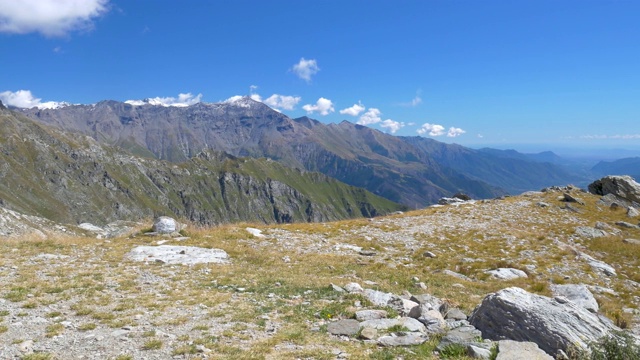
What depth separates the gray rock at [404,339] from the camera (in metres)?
10.3

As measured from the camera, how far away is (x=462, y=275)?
72.2 ft

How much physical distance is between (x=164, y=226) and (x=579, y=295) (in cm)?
2440

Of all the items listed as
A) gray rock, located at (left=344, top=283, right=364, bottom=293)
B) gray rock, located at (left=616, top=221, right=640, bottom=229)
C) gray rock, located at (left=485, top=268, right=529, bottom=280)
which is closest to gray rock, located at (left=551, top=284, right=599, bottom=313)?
gray rock, located at (left=485, top=268, right=529, bottom=280)

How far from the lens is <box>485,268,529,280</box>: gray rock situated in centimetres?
2186

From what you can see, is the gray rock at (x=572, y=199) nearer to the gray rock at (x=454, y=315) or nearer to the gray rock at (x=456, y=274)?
the gray rock at (x=456, y=274)

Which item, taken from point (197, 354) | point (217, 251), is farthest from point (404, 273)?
point (197, 354)

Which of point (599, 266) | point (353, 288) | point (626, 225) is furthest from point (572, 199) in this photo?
point (353, 288)

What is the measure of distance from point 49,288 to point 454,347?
14.0 meters

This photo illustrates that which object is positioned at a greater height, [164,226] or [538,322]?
[164,226]

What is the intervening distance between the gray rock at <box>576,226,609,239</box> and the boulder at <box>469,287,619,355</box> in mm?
24416

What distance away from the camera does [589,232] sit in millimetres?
32719

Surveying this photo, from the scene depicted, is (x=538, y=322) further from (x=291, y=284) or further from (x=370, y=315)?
(x=291, y=284)

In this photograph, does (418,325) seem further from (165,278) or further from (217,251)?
(217,251)

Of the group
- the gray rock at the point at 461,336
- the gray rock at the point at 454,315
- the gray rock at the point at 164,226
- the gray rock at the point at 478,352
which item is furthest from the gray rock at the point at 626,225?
the gray rock at the point at 164,226
